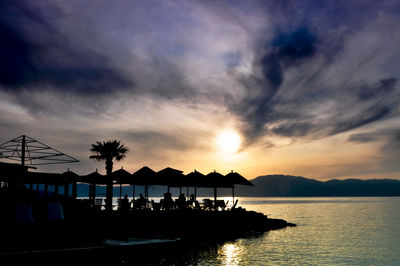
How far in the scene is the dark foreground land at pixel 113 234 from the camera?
14836mm

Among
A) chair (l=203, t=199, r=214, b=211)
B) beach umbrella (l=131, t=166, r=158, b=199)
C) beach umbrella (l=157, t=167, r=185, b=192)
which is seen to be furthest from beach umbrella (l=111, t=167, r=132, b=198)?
chair (l=203, t=199, r=214, b=211)

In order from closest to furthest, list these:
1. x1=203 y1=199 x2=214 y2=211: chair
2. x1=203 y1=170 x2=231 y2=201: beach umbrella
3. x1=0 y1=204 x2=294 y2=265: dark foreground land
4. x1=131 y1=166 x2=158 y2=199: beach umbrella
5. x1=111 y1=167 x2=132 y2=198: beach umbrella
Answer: x1=0 y1=204 x2=294 y2=265: dark foreground land, x1=131 y1=166 x2=158 y2=199: beach umbrella, x1=111 y1=167 x2=132 y2=198: beach umbrella, x1=203 y1=170 x2=231 y2=201: beach umbrella, x1=203 y1=199 x2=214 y2=211: chair

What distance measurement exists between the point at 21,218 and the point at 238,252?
45.0 ft

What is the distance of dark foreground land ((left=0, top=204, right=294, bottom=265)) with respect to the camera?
14836 millimetres

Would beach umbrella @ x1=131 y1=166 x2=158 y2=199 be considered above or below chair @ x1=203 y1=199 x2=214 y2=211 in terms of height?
above

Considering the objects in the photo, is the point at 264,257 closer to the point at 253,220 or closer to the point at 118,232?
the point at 118,232

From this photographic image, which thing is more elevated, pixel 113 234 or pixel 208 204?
pixel 208 204

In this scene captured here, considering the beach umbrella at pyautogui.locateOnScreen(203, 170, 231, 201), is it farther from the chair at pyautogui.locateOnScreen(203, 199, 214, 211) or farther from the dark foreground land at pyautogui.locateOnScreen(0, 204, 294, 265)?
the dark foreground land at pyautogui.locateOnScreen(0, 204, 294, 265)

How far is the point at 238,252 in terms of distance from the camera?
22.1 meters

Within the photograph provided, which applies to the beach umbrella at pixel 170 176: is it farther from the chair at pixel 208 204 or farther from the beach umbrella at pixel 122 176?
the chair at pixel 208 204

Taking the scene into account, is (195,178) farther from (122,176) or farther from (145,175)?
(122,176)

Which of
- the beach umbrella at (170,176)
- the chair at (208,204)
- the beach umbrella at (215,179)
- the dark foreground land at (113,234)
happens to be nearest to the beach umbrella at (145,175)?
the beach umbrella at (170,176)

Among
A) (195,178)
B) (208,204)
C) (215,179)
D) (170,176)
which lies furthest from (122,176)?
(208,204)

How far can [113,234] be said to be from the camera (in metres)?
21.8
